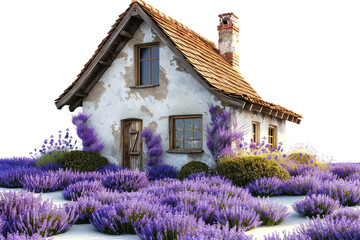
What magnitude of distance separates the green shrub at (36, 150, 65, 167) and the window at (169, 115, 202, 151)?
3965 mm

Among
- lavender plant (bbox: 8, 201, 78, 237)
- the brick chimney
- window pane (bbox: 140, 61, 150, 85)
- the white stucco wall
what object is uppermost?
the brick chimney

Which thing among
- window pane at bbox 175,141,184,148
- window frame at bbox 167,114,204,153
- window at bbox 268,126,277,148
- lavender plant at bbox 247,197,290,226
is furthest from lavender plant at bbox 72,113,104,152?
lavender plant at bbox 247,197,290,226

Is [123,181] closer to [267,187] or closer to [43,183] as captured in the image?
[43,183]

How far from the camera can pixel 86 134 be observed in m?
14.9

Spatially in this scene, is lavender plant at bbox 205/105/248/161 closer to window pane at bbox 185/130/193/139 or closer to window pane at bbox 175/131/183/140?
window pane at bbox 185/130/193/139

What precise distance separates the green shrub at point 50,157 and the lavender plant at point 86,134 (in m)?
0.99

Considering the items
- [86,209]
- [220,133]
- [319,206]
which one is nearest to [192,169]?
[220,133]

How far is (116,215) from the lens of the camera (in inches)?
232

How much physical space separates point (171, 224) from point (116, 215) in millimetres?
1146

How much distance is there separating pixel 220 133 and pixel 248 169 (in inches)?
72.6

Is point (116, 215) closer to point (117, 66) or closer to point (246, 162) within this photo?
point (246, 162)

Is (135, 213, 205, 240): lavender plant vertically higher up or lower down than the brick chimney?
lower down

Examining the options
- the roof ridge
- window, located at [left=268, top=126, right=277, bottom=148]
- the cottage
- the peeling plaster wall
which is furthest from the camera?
window, located at [left=268, top=126, right=277, bottom=148]

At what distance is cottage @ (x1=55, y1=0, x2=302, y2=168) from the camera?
1315 cm
